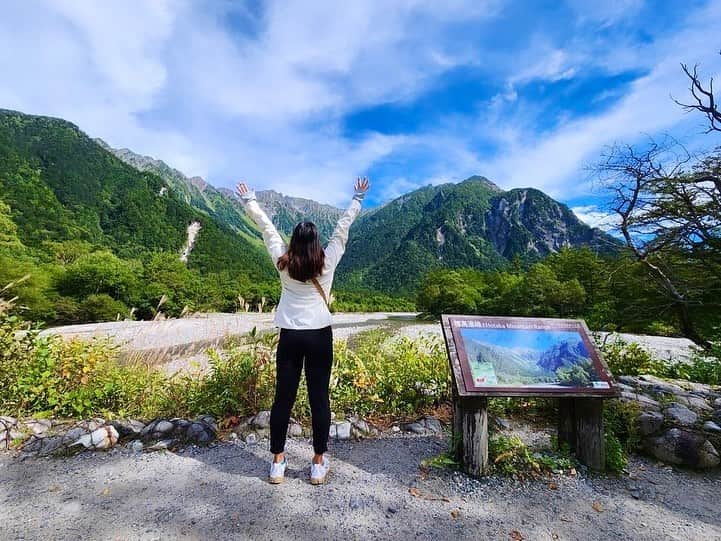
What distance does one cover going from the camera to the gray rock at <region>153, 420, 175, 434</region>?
3.49 m

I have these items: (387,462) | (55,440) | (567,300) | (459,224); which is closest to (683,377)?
(387,462)

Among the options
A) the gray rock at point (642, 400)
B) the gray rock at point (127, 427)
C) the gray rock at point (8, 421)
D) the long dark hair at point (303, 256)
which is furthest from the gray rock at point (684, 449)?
the gray rock at point (8, 421)

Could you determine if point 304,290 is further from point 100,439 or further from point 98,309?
point 98,309

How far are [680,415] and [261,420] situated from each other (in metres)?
4.18

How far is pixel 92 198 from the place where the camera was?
8556 cm

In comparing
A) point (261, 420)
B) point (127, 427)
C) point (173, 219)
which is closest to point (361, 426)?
point (261, 420)

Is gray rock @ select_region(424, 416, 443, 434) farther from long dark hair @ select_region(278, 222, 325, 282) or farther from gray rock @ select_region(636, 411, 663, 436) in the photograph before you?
long dark hair @ select_region(278, 222, 325, 282)

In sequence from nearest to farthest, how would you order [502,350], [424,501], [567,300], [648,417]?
[424,501], [502,350], [648,417], [567,300]

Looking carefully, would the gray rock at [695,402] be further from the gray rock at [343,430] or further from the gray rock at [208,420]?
the gray rock at [208,420]

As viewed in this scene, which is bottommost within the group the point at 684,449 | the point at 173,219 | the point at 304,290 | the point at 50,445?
the point at 50,445

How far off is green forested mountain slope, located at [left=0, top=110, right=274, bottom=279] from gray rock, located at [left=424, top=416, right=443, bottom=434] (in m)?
73.0

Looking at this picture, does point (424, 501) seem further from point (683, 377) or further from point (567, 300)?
point (567, 300)

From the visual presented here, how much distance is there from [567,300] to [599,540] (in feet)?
99.6

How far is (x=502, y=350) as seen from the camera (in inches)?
125
